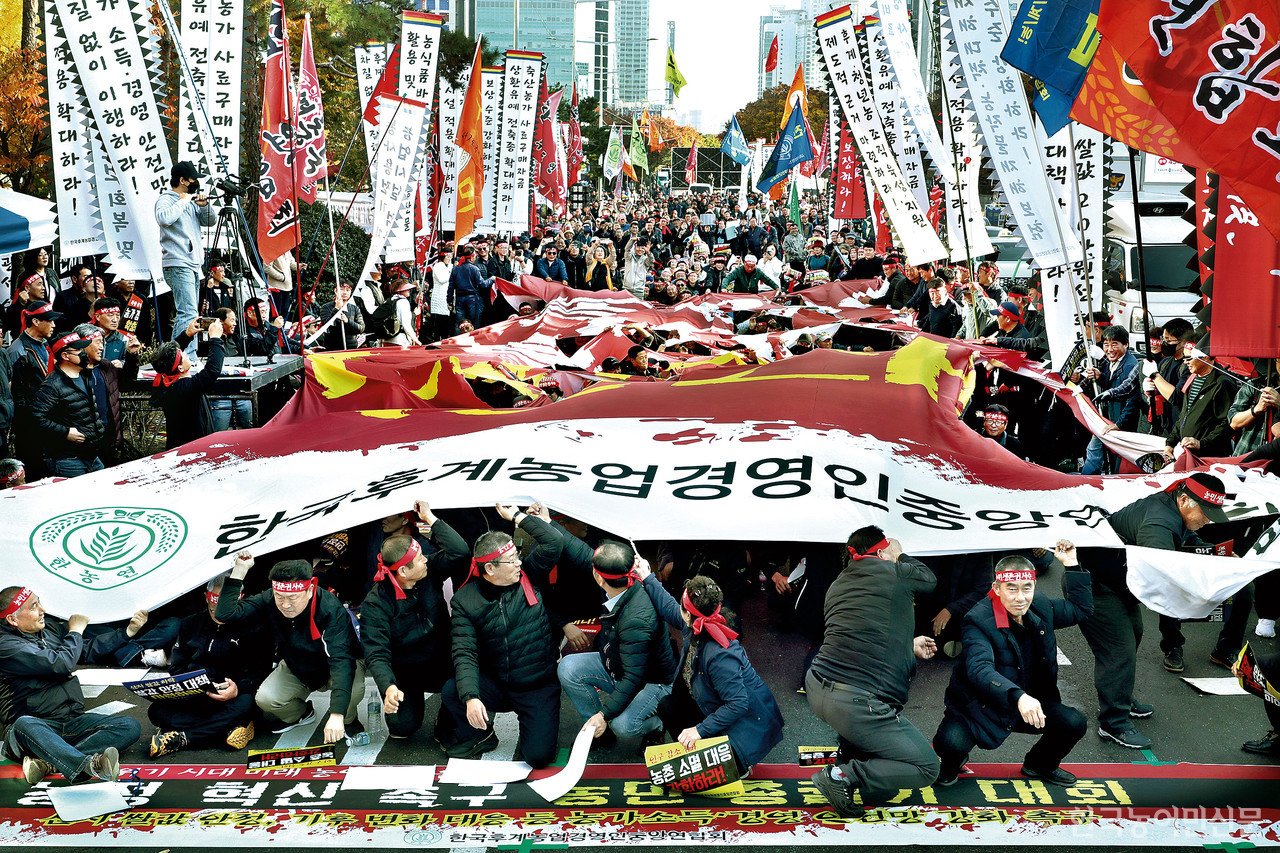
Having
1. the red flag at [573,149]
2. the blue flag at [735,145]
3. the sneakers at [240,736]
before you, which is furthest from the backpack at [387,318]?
the blue flag at [735,145]

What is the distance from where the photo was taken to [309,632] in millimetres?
6320

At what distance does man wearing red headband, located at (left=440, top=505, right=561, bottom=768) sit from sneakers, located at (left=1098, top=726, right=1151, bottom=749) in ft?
10.0

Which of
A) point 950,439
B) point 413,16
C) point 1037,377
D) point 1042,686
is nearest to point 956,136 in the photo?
point 1037,377

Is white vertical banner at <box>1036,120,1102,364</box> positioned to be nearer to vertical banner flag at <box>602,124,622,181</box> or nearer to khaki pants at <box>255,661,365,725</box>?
khaki pants at <box>255,661,365,725</box>

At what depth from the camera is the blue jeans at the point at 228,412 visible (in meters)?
9.83

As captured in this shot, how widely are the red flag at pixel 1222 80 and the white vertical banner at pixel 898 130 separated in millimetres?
7496

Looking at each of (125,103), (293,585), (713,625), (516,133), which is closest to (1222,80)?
(713,625)

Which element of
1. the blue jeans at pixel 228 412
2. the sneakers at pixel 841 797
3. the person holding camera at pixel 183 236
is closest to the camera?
the sneakers at pixel 841 797

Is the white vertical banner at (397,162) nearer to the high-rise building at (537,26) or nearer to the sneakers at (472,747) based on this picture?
the sneakers at (472,747)

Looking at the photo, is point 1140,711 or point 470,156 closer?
point 1140,711

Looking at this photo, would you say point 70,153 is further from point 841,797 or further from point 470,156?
point 841,797

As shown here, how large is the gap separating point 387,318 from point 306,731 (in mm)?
8630

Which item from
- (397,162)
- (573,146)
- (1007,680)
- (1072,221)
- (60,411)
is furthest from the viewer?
(573,146)

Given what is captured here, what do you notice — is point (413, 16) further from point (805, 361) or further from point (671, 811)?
point (671, 811)
